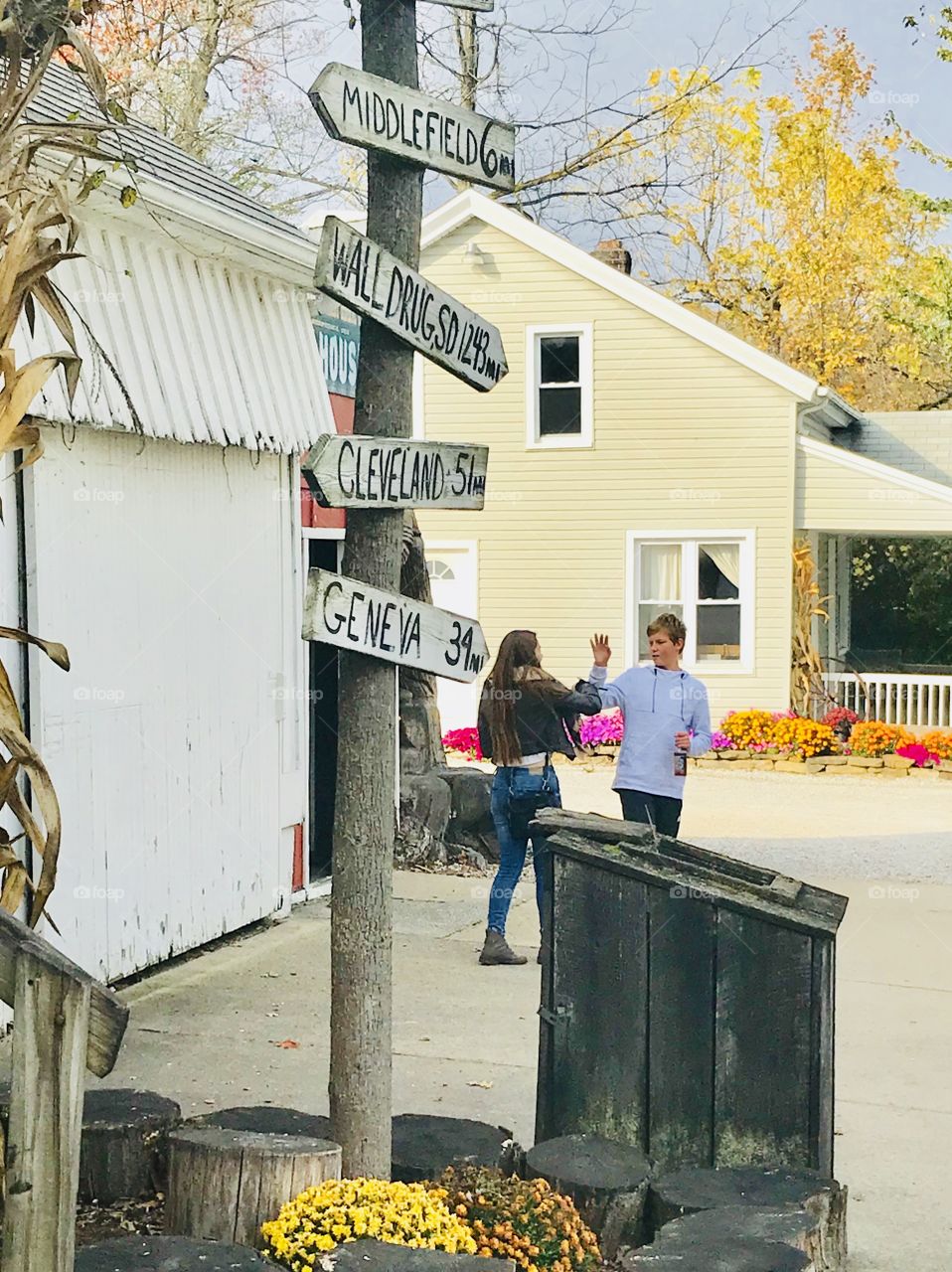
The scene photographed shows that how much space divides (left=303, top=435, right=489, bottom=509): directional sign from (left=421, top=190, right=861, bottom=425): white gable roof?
16686 mm

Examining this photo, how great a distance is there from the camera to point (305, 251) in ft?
30.5

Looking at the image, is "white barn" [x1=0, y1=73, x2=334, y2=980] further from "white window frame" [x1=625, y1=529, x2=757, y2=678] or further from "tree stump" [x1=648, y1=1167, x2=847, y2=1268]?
"white window frame" [x1=625, y1=529, x2=757, y2=678]

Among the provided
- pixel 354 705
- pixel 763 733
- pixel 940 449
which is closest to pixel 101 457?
pixel 354 705

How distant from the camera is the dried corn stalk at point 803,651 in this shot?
20.7 m

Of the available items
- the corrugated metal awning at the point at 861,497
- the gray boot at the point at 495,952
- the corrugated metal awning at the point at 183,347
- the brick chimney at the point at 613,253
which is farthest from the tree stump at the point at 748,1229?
the brick chimney at the point at 613,253

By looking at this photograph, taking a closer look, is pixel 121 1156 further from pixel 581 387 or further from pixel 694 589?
pixel 581 387

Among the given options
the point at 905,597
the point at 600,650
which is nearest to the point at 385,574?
the point at 600,650

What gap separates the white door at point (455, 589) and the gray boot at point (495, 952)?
12776mm

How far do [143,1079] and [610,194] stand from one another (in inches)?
732

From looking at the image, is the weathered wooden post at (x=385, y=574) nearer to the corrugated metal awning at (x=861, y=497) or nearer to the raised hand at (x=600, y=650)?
the raised hand at (x=600, y=650)

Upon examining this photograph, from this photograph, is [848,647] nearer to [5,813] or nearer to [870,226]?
[870,226]

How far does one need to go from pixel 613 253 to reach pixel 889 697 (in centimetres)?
798

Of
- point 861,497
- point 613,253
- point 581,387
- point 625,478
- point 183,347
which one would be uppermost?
point 613,253

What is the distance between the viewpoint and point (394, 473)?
426cm
